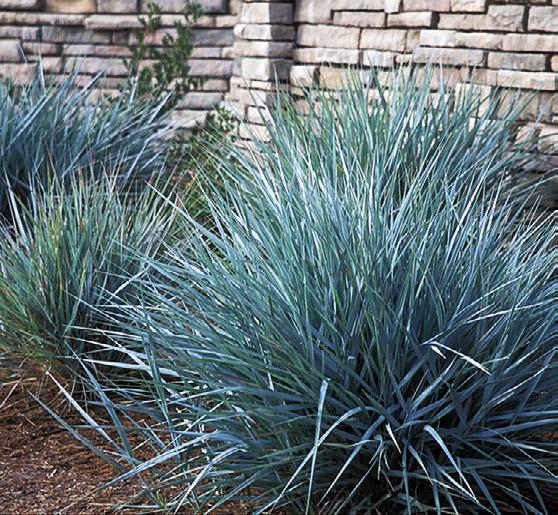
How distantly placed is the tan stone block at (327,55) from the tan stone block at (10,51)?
2742mm

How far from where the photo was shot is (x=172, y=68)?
23.0 feet

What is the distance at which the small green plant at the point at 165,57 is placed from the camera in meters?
6.91

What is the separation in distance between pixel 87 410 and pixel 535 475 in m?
1.62

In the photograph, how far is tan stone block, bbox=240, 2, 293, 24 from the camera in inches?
255

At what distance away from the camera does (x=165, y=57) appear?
23.4 ft

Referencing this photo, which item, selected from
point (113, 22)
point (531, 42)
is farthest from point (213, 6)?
point (531, 42)

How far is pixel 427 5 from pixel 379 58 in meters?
0.45

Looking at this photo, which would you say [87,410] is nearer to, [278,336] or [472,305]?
[278,336]

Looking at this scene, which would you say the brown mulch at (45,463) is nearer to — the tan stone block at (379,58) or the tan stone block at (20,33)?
the tan stone block at (379,58)

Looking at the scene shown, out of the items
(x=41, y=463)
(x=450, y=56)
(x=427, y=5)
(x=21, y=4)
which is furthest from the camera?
(x=21, y=4)

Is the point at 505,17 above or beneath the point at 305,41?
above

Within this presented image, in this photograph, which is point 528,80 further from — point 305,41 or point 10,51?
point 10,51

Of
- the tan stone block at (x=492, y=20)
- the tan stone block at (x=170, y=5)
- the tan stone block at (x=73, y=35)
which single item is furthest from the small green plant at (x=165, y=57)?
the tan stone block at (x=492, y=20)

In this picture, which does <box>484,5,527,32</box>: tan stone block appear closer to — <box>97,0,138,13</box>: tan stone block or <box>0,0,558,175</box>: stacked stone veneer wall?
<box>0,0,558,175</box>: stacked stone veneer wall
